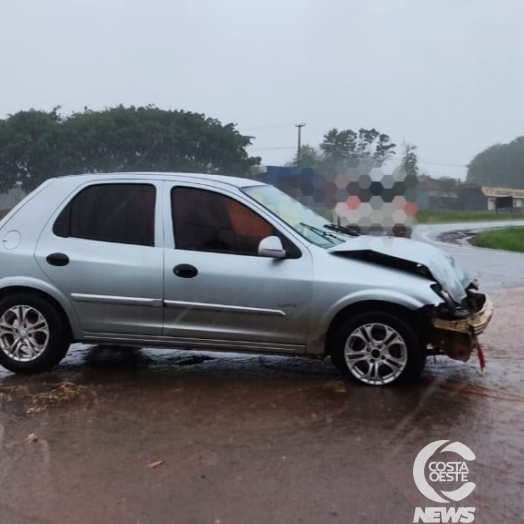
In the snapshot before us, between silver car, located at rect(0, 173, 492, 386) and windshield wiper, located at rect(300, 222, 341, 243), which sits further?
windshield wiper, located at rect(300, 222, 341, 243)

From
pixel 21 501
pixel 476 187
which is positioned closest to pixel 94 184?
pixel 21 501

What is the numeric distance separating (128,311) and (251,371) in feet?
3.78

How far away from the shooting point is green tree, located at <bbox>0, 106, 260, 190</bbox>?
89.1 feet

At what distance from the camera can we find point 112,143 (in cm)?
2983

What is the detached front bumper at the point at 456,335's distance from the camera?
5020 millimetres

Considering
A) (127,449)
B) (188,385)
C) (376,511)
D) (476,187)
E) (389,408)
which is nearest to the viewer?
(376,511)

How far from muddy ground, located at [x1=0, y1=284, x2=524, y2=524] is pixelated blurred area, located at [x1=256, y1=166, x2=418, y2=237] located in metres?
2.11

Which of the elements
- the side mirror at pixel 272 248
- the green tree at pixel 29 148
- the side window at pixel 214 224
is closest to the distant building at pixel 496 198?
the green tree at pixel 29 148

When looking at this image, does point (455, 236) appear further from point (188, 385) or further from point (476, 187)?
point (188, 385)

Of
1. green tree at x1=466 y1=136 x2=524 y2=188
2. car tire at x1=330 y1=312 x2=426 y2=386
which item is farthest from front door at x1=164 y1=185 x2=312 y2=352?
green tree at x1=466 y1=136 x2=524 y2=188

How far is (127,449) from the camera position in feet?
13.3

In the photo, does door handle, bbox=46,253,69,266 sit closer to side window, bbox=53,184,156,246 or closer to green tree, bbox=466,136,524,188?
side window, bbox=53,184,156,246

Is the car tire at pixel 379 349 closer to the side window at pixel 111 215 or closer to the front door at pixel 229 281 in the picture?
the front door at pixel 229 281

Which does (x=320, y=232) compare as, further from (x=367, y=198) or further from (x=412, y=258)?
(x=367, y=198)
